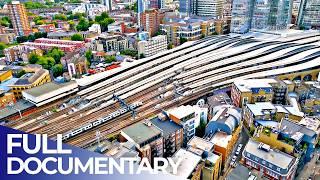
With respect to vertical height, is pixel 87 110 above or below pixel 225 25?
below

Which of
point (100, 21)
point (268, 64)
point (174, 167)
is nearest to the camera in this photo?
point (174, 167)

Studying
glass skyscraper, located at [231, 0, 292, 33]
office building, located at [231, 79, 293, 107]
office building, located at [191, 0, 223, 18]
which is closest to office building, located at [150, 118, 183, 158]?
office building, located at [231, 79, 293, 107]

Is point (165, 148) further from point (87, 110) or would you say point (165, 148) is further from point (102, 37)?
point (102, 37)

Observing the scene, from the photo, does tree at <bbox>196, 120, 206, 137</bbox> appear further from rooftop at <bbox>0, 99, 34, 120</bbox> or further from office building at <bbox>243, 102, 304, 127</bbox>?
rooftop at <bbox>0, 99, 34, 120</bbox>

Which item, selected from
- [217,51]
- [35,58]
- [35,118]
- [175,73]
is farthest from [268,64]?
[35,58]

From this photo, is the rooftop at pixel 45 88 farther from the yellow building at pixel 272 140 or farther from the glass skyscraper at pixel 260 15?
the glass skyscraper at pixel 260 15

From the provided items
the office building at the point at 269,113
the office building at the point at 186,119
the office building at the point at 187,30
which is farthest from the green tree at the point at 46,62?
the office building at the point at 269,113
